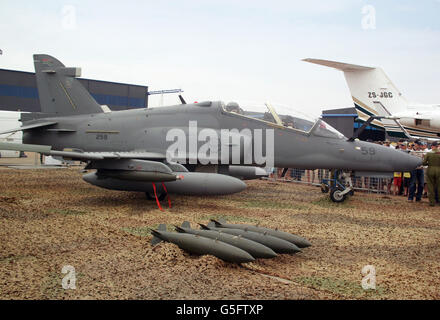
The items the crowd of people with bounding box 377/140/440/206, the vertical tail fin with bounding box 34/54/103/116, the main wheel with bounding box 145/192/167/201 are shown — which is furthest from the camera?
the vertical tail fin with bounding box 34/54/103/116

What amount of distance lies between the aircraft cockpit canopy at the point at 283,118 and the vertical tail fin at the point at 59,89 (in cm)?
481

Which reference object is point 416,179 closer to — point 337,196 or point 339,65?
point 337,196

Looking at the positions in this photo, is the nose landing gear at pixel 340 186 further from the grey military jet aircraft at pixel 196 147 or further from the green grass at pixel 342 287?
the green grass at pixel 342 287

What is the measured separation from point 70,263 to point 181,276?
57.2 inches

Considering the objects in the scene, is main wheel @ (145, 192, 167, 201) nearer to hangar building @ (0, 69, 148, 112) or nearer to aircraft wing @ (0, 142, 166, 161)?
aircraft wing @ (0, 142, 166, 161)

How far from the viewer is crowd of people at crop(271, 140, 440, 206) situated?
1120 centimetres

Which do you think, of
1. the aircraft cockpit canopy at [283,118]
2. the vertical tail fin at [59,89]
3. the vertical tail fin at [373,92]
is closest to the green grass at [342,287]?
the aircraft cockpit canopy at [283,118]

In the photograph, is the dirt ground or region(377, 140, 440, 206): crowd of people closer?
the dirt ground

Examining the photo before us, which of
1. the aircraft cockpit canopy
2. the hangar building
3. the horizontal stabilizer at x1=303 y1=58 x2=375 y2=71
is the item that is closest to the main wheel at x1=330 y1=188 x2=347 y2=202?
the aircraft cockpit canopy

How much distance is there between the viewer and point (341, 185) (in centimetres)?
1105

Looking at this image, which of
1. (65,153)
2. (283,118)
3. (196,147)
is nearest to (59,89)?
(65,153)

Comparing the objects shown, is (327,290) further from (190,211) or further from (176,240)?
(190,211)

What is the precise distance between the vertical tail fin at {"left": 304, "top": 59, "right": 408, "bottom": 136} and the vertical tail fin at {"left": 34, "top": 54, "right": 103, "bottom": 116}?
13412mm
